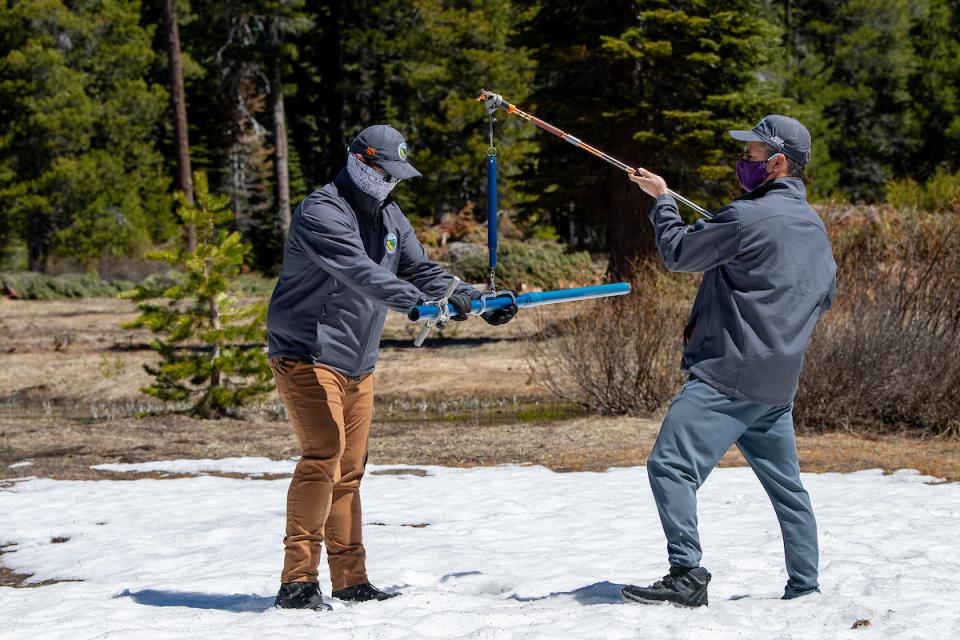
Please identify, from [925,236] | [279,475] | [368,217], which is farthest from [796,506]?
[925,236]

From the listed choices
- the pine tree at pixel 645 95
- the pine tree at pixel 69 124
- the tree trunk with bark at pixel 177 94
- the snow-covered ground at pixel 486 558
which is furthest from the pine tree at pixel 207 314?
the pine tree at pixel 69 124

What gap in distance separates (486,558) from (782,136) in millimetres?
2906

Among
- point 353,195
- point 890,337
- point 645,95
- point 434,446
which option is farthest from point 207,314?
point 645,95

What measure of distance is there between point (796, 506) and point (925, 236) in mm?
7681

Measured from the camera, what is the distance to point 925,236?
1218cm

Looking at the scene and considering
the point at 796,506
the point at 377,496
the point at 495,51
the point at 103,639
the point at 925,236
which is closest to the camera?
the point at 103,639

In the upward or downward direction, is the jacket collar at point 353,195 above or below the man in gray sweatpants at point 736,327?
above

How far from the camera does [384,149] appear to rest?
535 cm

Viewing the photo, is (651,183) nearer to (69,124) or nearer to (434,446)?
(434,446)

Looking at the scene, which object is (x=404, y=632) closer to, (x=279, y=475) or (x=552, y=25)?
(x=279, y=475)

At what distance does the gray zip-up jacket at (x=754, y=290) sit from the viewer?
4.95 meters

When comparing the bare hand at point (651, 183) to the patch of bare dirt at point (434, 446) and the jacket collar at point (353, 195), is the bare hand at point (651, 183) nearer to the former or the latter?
the jacket collar at point (353, 195)

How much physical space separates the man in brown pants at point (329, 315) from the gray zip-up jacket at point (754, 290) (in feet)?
2.85

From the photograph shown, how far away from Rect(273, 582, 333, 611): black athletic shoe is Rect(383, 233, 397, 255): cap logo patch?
1457 mm
